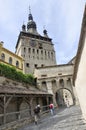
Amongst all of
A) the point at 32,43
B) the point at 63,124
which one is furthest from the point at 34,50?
the point at 63,124

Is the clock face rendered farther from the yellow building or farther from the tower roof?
the yellow building

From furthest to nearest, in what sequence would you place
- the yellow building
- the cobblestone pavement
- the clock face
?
1. the clock face
2. the yellow building
3. the cobblestone pavement

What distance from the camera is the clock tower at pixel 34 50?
49681 millimetres

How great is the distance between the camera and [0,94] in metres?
13.0

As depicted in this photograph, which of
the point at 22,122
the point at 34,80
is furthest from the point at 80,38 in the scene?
the point at 34,80

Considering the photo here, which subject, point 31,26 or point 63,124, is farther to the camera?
point 31,26

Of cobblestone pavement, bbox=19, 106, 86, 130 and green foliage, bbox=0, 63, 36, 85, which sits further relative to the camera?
green foliage, bbox=0, 63, 36, 85

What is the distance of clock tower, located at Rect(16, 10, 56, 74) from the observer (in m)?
49.7

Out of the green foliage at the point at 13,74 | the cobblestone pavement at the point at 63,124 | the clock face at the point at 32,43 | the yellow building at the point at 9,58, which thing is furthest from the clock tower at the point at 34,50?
the cobblestone pavement at the point at 63,124

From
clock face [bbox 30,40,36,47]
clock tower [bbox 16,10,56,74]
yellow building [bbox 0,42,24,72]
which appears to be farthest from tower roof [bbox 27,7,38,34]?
yellow building [bbox 0,42,24,72]

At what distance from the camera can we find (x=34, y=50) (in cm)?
5266

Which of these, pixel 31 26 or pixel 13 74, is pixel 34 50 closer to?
pixel 31 26

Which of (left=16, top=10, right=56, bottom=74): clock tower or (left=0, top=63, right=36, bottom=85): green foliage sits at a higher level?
(left=16, top=10, right=56, bottom=74): clock tower

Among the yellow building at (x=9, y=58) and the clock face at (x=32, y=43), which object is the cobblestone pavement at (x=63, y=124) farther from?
the clock face at (x=32, y=43)
